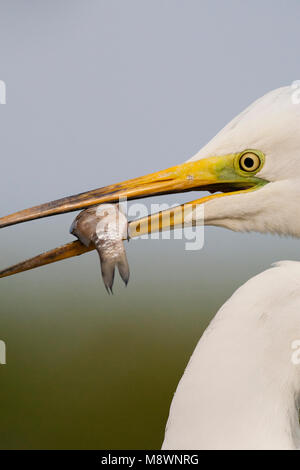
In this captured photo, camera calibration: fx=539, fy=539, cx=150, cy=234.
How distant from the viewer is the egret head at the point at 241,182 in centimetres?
100

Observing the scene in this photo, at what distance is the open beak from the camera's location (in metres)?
1.04

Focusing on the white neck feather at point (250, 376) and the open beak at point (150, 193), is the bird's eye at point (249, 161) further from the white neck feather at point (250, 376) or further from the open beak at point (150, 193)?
the white neck feather at point (250, 376)

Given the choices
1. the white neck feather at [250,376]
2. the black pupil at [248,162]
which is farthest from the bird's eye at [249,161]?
the white neck feather at [250,376]

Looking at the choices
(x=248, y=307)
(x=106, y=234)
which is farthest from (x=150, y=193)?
(x=248, y=307)

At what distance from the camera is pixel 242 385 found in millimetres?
885

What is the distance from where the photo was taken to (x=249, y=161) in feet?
3.41

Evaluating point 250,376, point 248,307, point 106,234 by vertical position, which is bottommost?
point 250,376

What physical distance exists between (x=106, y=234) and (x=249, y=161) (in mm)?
312

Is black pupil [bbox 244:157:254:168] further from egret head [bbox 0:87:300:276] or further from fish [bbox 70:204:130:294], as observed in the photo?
fish [bbox 70:204:130:294]

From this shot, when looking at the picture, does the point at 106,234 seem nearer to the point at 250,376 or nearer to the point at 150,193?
the point at 150,193

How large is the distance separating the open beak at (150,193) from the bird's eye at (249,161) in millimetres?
15

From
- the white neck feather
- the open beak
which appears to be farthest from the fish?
the white neck feather
